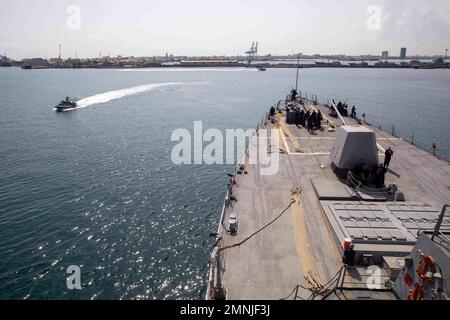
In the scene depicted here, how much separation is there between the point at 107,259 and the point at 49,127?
50.1 metres

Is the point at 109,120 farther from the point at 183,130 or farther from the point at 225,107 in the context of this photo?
the point at 225,107

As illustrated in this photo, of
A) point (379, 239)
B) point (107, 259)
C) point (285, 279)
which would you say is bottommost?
point (107, 259)

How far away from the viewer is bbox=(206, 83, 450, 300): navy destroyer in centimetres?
1198

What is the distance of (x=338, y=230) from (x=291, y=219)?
2.91 metres

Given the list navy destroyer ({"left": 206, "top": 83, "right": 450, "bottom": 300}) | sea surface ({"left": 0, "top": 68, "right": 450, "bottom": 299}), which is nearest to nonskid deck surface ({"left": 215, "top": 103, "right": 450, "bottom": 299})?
navy destroyer ({"left": 206, "top": 83, "right": 450, "bottom": 300})

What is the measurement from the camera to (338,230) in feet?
51.8

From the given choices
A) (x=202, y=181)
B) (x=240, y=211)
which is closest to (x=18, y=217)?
(x=202, y=181)

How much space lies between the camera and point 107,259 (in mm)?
A: 21969

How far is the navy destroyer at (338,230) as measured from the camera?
12.0 meters

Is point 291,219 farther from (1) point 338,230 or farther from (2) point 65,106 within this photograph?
(2) point 65,106

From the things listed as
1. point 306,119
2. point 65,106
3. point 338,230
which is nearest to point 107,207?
point 338,230

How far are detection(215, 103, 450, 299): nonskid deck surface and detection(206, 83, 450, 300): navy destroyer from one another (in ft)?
0.17

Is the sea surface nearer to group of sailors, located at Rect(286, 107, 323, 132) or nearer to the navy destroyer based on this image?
the navy destroyer

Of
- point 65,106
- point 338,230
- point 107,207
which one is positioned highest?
point 65,106
